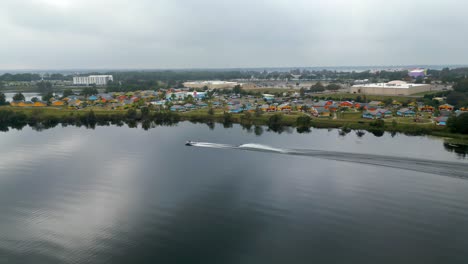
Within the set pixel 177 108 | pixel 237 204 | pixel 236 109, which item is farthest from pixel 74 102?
pixel 237 204

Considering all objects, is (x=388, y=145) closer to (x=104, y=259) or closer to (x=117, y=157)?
(x=117, y=157)

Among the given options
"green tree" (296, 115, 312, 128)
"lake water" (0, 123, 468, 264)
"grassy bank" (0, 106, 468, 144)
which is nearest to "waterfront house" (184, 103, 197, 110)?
"grassy bank" (0, 106, 468, 144)

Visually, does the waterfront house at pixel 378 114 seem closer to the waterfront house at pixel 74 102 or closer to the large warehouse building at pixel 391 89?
the large warehouse building at pixel 391 89

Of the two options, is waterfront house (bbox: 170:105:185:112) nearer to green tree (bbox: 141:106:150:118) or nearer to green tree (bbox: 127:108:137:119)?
green tree (bbox: 141:106:150:118)

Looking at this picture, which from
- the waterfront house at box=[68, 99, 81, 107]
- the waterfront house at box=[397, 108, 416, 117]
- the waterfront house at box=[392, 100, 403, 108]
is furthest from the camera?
the waterfront house at box=[68, 99, 81, 107]

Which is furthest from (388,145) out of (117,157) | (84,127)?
(84,127)

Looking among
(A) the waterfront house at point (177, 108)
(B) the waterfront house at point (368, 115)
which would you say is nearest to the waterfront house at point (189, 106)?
(A) the waterfront house at point (177, 108)

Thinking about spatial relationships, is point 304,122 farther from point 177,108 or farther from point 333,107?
point 177,108
